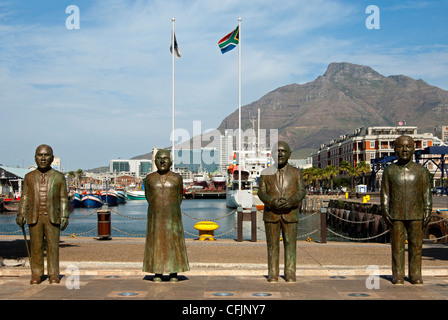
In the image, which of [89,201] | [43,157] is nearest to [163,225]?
[43,157]

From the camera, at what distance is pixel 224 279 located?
30.8ft

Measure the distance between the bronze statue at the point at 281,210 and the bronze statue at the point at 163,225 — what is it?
5.10 ft

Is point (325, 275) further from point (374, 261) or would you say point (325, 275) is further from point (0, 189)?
point (0, 189)

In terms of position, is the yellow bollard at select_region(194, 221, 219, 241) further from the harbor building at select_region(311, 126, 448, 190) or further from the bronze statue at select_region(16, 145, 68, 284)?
the harbor building at select_region(311, 126, 448, 190)

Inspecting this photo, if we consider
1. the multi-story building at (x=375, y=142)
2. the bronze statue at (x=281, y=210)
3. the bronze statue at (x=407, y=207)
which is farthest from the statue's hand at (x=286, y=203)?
the multi-story building at (x=375, y=142)

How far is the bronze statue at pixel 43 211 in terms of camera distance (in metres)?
8.78

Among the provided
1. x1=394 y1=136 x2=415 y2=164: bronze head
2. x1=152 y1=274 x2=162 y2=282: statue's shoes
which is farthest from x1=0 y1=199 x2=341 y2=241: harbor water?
x1=394 y1=136 x2=415 y2=164: bronze head

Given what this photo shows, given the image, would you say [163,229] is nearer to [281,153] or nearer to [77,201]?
[281,153]

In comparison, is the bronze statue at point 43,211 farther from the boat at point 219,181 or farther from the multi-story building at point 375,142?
the boat at point 219,181

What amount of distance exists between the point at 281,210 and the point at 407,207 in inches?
85.4

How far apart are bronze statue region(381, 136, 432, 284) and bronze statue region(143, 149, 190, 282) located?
3673 mm
